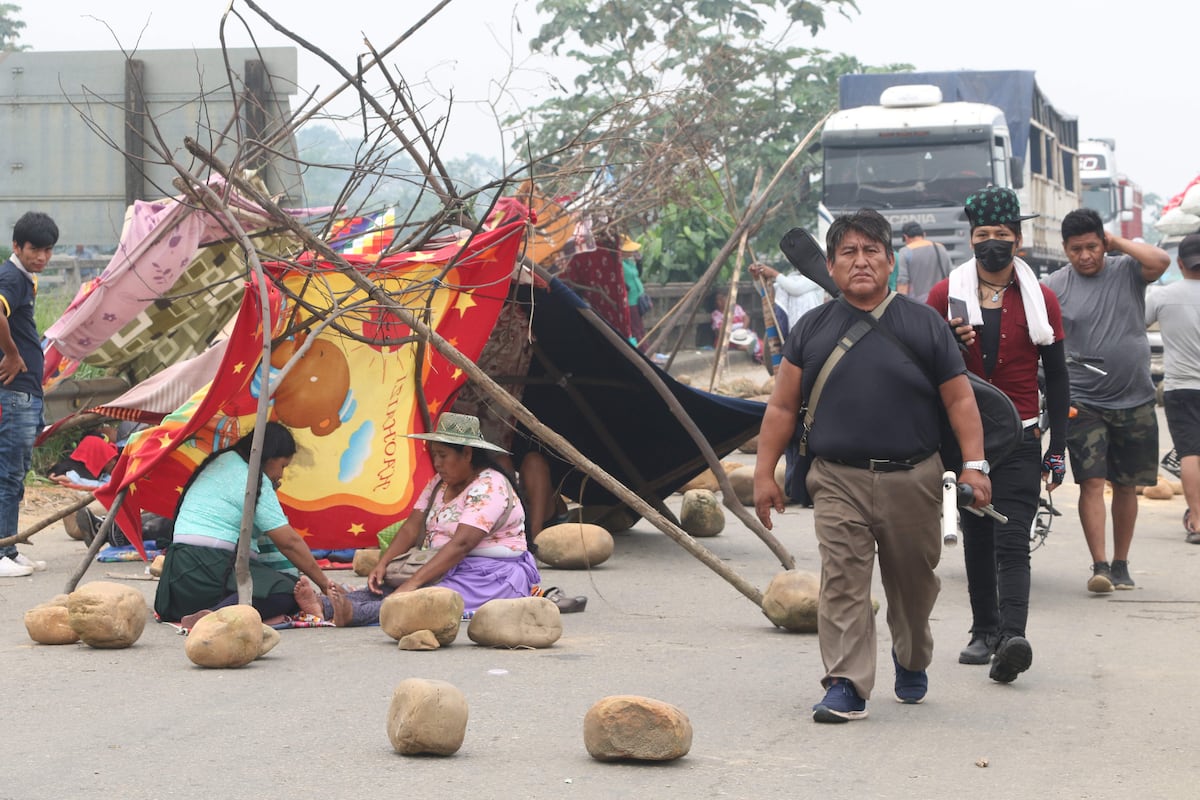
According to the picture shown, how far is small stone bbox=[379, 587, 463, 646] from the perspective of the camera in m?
6.32

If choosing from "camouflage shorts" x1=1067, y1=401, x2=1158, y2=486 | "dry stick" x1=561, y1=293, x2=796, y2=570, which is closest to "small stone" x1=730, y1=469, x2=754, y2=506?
"dry stick" x1=561, y1=293, x2=796, y2=570

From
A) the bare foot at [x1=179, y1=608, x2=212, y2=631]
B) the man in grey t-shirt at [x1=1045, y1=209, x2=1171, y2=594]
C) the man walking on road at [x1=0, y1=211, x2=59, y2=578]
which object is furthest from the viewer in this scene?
the man walking on road at [x1=0, y1=211, x2=59, y2=578]

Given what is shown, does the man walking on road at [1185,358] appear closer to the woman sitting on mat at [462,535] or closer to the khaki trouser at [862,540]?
the woman sitting on mat at [462,535]

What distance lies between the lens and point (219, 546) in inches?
265

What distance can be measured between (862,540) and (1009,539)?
0.95 meters

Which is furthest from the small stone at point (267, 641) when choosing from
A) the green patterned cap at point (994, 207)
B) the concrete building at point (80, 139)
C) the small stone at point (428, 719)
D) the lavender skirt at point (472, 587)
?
the concrete building at point (80, 139)

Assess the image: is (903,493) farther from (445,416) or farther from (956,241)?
(956,241)

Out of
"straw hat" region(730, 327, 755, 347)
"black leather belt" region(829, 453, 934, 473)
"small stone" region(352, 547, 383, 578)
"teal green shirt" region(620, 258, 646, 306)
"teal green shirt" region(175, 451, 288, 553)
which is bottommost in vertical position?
"small stone" region(352, 547, 383, 578)

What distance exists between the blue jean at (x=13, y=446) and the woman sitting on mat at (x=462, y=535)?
7.58ft

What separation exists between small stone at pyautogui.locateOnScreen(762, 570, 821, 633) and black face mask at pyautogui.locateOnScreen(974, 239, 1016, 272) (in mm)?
1600

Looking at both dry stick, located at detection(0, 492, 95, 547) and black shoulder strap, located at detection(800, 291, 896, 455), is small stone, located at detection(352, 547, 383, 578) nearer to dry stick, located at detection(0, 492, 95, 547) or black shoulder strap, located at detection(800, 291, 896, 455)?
dry stick, located at detection(0, 492, 95, 547)

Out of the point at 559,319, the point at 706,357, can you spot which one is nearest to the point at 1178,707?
the point at 559,319

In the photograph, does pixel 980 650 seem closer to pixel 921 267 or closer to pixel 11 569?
pixel 11 569

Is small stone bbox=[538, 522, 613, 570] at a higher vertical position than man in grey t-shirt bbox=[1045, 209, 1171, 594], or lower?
lower
